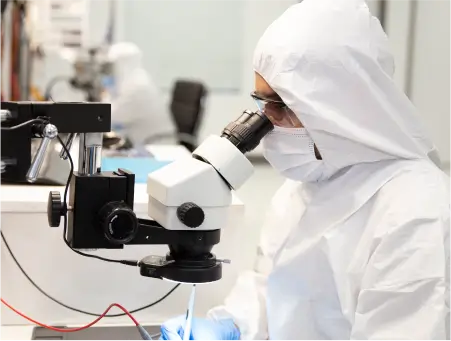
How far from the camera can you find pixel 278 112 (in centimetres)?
124

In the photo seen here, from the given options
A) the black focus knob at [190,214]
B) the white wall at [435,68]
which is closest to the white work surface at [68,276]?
the black focus knob at [190,214]

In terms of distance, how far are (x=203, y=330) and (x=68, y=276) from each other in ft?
1.35

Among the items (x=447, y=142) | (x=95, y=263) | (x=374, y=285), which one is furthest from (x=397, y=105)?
(x=447, y=142)

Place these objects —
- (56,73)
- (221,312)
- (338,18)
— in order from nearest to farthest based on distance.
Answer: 1. (338,18)
2. (221,312)
3. (56,73)

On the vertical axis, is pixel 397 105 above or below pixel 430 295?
above

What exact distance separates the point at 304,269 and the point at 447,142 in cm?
475

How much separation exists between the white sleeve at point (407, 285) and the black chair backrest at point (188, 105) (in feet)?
10.1

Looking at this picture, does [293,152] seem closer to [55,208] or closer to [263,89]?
[263,89]

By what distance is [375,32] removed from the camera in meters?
1.20

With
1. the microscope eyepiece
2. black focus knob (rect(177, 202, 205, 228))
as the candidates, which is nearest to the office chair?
the microscope eyepiece

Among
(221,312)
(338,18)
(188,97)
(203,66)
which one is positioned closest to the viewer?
(338,18)

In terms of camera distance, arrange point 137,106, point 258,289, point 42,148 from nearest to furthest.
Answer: point 42,148, point 258,289, point 137,106

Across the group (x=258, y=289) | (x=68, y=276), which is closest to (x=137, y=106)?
(x=68, y=276)

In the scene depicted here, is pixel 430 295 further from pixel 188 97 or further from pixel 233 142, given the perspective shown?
pixel 188 97
